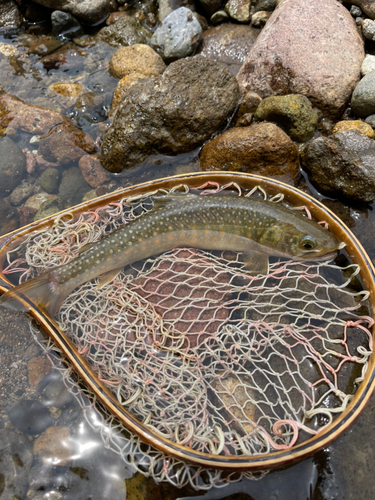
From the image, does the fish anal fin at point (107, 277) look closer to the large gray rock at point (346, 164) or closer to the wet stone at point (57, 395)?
the wet stone at point (57, 395)

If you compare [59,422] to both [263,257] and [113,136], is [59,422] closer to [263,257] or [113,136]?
[263,257]

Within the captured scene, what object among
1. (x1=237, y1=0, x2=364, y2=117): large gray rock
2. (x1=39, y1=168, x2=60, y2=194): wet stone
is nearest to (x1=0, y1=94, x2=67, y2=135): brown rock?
(x1=39, y1=168, x2=60, y2=194): wet stone

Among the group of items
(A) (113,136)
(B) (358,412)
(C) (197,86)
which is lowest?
(B) (358,412)

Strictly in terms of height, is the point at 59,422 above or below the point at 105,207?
below

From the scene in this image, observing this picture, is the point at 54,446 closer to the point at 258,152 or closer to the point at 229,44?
the point at 258,152

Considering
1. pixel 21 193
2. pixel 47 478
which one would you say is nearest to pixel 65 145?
pixel 21 193

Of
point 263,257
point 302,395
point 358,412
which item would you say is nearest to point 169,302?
point 263,257

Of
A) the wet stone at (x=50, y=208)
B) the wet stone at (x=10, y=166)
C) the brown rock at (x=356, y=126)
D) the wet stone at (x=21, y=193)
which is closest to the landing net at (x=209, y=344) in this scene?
the wet stone at (x=50, y=208)

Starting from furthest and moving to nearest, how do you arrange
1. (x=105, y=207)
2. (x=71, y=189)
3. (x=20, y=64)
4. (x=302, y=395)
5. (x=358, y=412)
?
(x=20, y=64) < (x=71, y=189) < (x=105, y=207) < (x=302, y=395) < (x=358, y=412)
